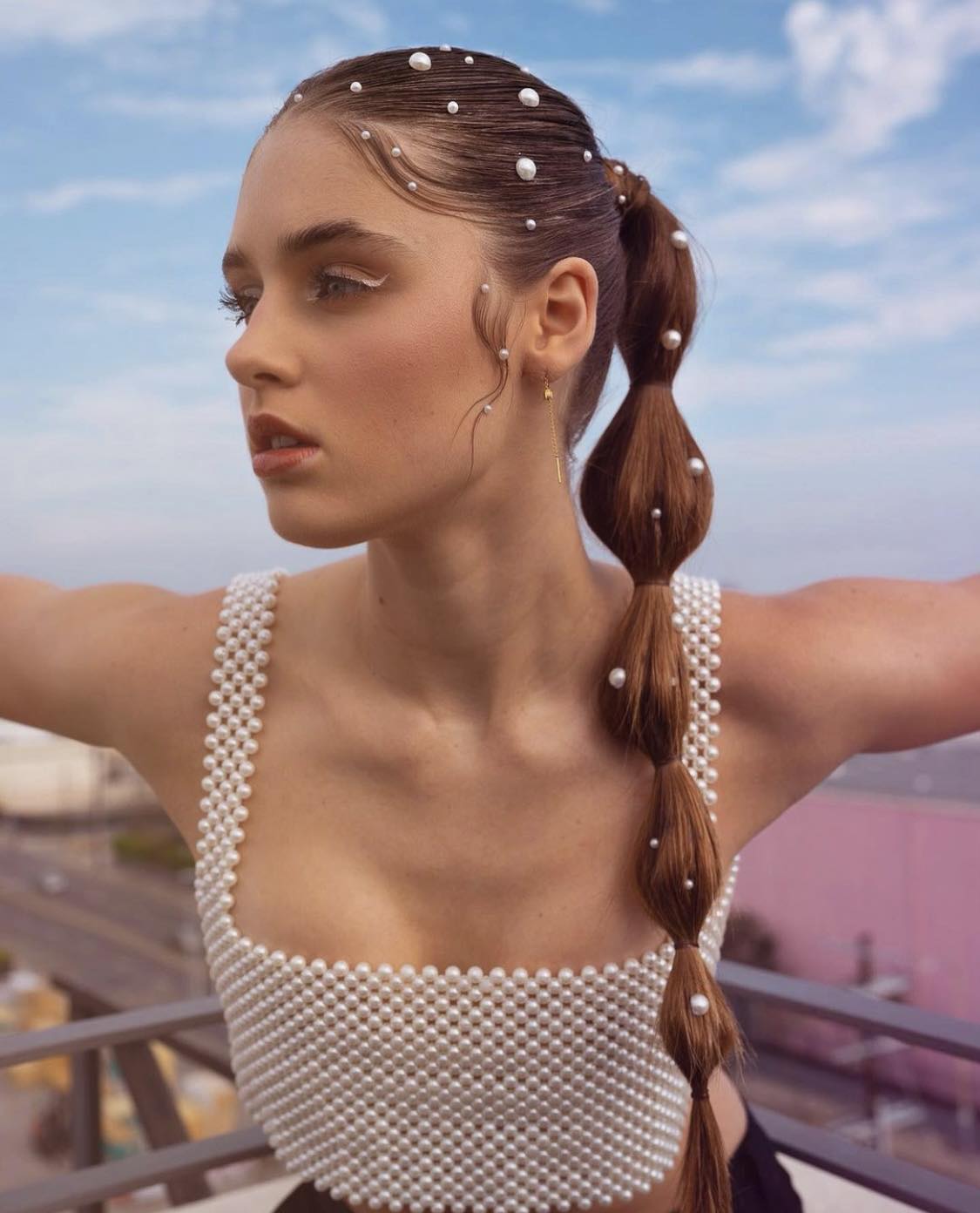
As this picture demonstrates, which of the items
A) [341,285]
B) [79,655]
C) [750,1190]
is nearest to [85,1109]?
[79,655]

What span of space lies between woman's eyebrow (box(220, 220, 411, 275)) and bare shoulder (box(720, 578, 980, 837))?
1.66ft

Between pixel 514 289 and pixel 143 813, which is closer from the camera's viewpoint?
pixel 514 289

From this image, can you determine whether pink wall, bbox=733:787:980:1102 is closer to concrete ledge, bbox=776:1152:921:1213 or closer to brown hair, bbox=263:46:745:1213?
concrete ledge, bbox=776:1152:921:1213

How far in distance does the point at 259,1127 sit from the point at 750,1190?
2.24 ft

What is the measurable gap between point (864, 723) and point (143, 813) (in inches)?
95.6

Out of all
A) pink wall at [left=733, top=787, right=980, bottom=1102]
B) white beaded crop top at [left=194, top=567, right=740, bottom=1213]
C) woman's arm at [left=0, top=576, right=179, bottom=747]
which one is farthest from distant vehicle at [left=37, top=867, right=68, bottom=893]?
white beaded crop top at [left=194, top=567, right=740, bottom=1213]

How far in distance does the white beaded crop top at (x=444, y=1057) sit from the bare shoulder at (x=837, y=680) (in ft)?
0.14

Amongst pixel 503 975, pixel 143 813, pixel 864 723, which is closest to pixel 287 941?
pixel 503 975

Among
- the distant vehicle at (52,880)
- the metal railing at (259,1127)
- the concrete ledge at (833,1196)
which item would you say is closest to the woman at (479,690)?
the metal railing at (259,1127)

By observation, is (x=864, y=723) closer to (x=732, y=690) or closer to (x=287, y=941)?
(x=732, y=690)

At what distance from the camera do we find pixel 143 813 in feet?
10.4

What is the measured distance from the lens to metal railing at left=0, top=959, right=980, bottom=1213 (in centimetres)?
125

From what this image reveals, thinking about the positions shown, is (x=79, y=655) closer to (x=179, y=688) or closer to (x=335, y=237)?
(x=179, y=688)

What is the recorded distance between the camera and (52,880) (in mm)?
4043
